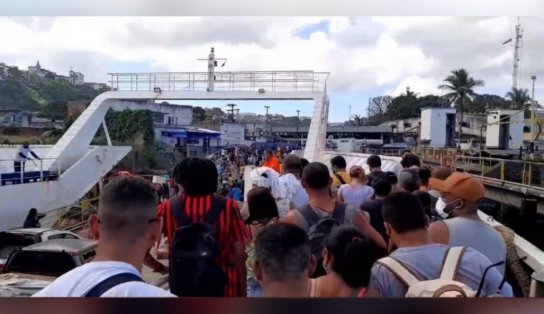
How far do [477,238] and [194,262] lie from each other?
91 cm

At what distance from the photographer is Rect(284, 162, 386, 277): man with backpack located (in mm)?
1716

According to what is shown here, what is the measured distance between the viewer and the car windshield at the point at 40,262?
8.15 ft

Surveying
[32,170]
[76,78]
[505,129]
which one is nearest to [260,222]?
[76,78]

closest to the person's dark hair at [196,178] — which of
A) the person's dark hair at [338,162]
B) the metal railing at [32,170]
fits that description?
the person's dark hair at [338,162]

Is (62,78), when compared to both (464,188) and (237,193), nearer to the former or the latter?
(237,193)

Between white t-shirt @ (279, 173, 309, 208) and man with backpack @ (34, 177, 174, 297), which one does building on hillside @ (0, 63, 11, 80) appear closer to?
white t-shirt @ (279, 173, 309, 208)

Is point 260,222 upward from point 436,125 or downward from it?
downward

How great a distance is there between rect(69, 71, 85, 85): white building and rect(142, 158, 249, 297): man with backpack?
1.75 meters

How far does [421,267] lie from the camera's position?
4.49 ft

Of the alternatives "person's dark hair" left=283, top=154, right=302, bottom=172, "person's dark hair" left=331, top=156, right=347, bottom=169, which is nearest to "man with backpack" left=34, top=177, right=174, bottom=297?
"person's dark hair" left=283, top=154, right=302, bottom=172

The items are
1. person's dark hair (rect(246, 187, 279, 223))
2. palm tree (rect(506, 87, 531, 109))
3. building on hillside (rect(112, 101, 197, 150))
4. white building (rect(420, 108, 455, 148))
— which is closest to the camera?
person's dark hair (rect(246, 187, 279, 223))

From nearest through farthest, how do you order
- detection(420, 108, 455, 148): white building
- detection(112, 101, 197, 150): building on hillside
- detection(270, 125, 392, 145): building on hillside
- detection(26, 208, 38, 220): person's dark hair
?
detection(112, 101, 197, 150): building on hillside → detection(270, 125, 392, 145): building on hillside → detection(420, 108, 455, 148): white building → detection(26, 208, 38, 220): person's dark hair

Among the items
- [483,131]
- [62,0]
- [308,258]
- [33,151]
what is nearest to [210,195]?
[308,258]

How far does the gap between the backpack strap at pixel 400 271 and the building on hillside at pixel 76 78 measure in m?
2.37
